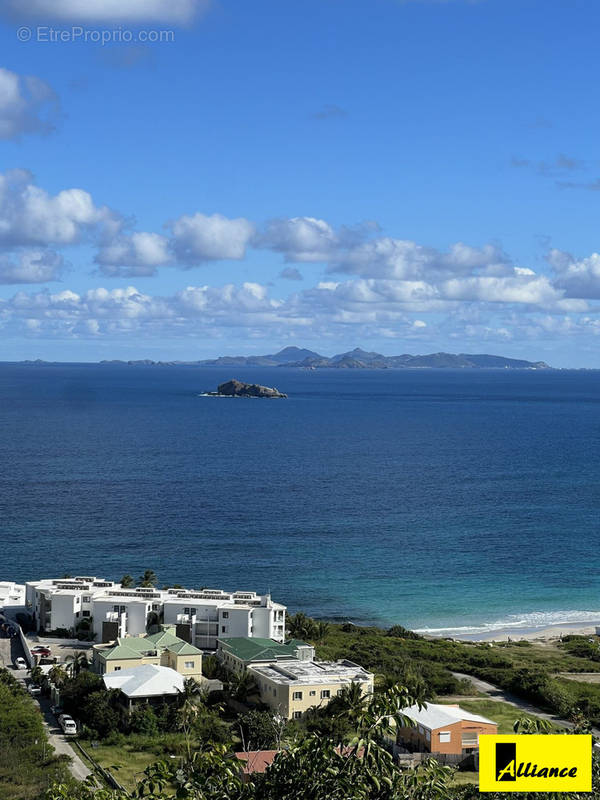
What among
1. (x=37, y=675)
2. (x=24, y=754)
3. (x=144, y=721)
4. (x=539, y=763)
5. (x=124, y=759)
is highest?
(x=539, y=763)

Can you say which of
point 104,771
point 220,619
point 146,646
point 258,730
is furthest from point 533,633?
point 104,771

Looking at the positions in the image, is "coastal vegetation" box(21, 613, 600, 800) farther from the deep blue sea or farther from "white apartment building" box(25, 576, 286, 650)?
the deep blue sea

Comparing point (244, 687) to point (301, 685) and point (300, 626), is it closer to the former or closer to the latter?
point (301, 685)

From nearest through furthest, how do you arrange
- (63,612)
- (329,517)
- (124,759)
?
(124,759) → (63,612) → (329,517)

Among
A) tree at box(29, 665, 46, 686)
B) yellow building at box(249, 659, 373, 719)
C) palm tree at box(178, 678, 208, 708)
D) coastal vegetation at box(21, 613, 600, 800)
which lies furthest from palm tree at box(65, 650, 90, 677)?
yellow building at box(249, 659, 373, 719)

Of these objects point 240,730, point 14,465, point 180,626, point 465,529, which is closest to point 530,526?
point 465,529

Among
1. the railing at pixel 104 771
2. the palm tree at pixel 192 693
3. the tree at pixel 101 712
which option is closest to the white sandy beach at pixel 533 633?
the palm tree at pixel 192 693

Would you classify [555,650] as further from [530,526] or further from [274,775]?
[274,775]
